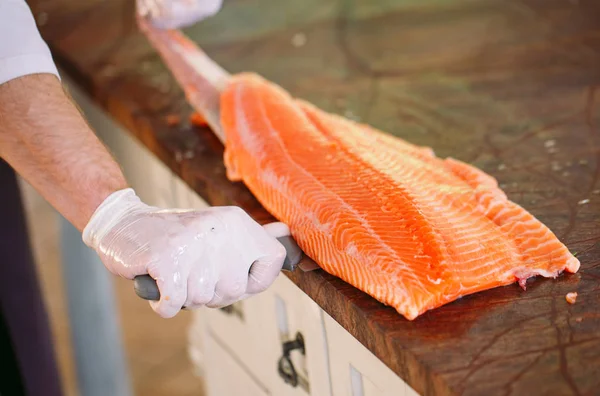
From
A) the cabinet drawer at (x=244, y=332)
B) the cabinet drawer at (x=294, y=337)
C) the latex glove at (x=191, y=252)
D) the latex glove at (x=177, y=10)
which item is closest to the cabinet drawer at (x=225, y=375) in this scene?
the cabinet drawer at (x=244, y=332)

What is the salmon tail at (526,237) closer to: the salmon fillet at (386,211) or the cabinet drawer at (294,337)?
the salmon fillet at (386,211)

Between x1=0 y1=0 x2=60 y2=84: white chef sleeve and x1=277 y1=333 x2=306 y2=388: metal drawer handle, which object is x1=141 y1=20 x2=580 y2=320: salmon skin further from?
x1=0 y1=0 x2=60 y2=84: white chef sleeve

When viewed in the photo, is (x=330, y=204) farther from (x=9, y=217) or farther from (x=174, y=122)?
(x=9, y=217)

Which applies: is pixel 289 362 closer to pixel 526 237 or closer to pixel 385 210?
pixel 385 210

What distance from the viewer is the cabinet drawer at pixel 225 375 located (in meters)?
2.08

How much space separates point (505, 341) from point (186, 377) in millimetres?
3330

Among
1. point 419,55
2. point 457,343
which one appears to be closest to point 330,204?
point 457,343

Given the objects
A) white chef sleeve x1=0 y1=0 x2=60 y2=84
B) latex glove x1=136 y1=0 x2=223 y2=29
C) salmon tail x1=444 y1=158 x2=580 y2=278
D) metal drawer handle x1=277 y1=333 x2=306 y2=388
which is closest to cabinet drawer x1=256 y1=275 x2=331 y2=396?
metal drawer handle x1=277 y1=333 x2=306 y2=388

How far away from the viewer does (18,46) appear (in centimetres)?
156

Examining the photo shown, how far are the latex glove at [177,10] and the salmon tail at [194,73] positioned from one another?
65 mm

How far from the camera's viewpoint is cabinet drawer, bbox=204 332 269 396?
208 cm

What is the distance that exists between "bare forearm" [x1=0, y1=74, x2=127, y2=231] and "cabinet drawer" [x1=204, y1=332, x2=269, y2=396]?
722 mm

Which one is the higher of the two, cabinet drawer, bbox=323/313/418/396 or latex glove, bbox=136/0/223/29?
latex glove, bbox=136/0/223/29

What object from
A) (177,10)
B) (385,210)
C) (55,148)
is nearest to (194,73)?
(177,10)
